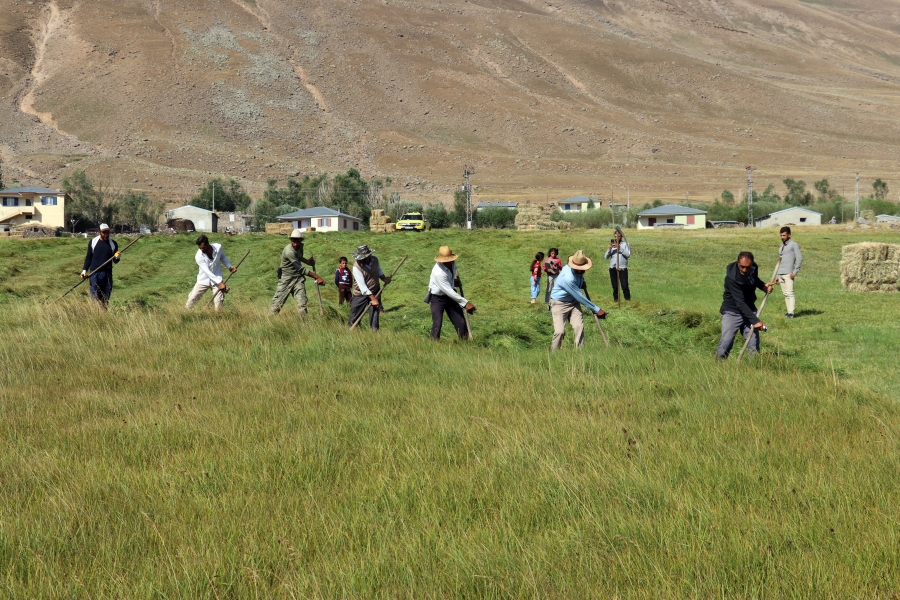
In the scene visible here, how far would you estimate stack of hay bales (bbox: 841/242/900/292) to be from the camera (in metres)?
23.0

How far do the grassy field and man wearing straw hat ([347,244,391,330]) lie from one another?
48.6 inches

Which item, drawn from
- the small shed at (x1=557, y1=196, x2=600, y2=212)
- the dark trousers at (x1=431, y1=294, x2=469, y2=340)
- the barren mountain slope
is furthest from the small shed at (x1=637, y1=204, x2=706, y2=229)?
the dark trousers at (x1=431, y1=294, x2=469, y2=340)

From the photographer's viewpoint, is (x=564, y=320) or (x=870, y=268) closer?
(x=564, y=320)

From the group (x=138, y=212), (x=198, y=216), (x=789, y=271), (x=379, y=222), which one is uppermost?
(x=138, y=212)

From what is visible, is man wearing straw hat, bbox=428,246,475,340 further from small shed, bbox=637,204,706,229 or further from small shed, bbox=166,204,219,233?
small shed, bbox=166,204,219,233

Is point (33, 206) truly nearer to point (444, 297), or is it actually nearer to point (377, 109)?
point (444, 297)

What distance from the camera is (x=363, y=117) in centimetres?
15662

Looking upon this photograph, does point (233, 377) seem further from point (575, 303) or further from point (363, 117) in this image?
point (363, 117)

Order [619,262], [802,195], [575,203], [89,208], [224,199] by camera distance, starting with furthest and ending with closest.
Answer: [802,195] < [575,203] < [224,199] < [89,208] < [619,262]

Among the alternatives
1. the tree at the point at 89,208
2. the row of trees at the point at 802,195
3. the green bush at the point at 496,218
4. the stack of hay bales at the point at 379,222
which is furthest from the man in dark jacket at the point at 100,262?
the row of trees at the point at 802,195

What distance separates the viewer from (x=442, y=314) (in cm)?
1209

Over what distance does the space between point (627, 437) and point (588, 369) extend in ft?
10.2

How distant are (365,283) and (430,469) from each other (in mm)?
7442

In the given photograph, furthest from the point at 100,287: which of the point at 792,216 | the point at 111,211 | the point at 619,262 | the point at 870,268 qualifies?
the point at 792,216
